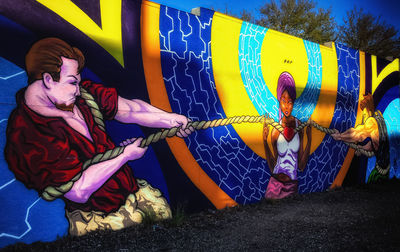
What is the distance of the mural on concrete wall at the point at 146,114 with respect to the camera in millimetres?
3102

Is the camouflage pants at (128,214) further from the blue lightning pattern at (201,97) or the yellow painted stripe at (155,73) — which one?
the blue lightning pattern at (201,97)

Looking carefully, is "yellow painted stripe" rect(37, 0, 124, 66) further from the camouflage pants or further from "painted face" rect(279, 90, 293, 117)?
"painted face" rect(279, 90, 293, 117)

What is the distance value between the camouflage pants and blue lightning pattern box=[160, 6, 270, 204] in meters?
0.83

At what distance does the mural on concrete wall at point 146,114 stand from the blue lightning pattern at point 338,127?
4cm

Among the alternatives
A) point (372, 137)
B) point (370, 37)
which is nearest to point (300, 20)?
point (370, 37)

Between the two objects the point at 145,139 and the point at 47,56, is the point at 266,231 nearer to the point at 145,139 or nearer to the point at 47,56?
the point at 145,139

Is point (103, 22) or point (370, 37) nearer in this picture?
point (103, 22)

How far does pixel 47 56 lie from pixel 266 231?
A: 3.18m

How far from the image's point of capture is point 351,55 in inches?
277

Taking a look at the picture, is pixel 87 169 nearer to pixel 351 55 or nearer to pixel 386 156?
pixel 351 55

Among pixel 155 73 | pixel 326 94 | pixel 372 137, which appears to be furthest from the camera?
pixel 372 137

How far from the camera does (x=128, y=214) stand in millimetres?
3736

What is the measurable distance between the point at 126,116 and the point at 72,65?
83cm

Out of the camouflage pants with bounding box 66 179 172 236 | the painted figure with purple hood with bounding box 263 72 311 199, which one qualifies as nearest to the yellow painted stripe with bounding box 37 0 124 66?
the camouflage pants with bounding box 66 179 172 236
